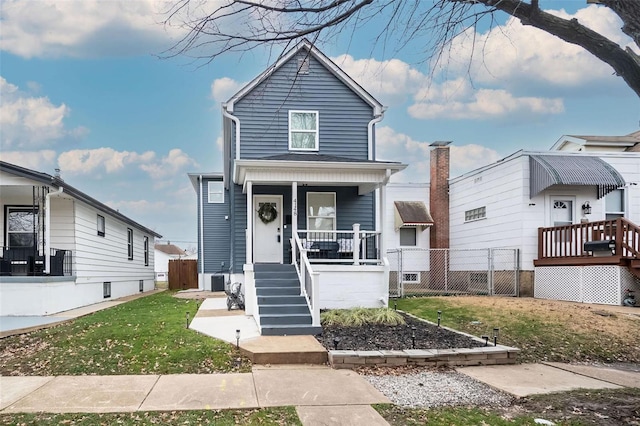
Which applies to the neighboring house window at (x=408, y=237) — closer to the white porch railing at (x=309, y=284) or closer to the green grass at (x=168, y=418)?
the white porch railing at (x=309, y=284)

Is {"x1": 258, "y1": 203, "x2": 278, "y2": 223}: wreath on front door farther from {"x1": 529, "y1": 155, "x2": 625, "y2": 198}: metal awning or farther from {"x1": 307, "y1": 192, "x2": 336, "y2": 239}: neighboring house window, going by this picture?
{"x1": 529, "y1": 155, "x2": 625, "y2": 198}: metal awning

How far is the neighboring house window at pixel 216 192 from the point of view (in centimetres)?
2148

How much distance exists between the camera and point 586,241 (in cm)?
1311

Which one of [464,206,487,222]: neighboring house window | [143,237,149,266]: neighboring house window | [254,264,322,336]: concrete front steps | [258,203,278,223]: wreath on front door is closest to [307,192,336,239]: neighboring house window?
[258,203,278,223]: wreath on front door

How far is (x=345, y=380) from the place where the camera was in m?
5.98

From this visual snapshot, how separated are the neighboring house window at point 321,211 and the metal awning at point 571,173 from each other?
21.9 feet

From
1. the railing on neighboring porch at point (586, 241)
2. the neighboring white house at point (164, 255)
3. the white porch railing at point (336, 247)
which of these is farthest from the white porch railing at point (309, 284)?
the neighboring white house at point (164, 255)

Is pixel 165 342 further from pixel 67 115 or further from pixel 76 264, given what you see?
pixel 67 115

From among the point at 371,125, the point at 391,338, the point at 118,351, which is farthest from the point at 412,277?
the point at 118,351

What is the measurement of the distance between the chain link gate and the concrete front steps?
528cm

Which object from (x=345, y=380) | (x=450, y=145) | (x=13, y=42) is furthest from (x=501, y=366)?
(x=13, y=42)

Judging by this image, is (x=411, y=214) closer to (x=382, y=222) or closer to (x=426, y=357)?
(x=382, y=222)

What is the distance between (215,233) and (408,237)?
359 inches

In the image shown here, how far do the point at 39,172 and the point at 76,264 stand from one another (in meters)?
3.32
